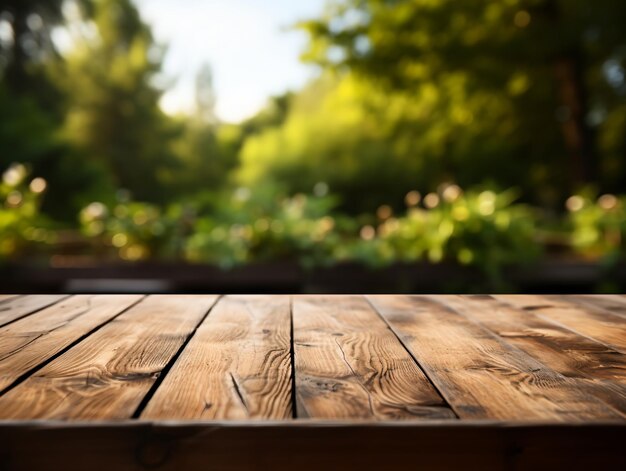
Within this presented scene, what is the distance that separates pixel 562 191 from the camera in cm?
1195

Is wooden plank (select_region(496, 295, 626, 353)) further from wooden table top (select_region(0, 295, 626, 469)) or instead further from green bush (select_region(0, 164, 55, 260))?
green bush (select_region(0, 164, 55, 260))

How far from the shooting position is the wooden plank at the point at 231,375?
0.78 m

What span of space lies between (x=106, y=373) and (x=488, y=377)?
0.60 m

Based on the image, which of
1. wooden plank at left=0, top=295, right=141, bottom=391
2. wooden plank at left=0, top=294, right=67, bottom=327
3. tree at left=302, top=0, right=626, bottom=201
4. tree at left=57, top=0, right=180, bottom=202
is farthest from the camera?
tree at left=57, top=0, right=180, bottom=202

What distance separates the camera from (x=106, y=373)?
965 mm

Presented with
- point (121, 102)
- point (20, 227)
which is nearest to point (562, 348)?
point (20, 227)

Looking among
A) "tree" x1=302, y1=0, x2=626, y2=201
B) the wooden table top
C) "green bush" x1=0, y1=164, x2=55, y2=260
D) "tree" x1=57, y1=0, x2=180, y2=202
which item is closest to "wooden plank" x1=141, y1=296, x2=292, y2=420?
the wooden table top

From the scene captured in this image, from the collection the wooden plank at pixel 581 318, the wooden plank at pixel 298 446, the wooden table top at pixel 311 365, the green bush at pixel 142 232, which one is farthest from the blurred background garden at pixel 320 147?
the wooden plank at pixel 298 446

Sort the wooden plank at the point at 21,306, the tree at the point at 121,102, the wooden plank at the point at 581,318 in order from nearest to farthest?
the wooden plank at the point at 581,318
the wooden plank at the point at 21,306
the tree at the point at 121,102

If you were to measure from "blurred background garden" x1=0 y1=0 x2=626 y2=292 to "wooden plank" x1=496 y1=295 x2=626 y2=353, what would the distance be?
1563 mm

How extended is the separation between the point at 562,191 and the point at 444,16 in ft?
18.7

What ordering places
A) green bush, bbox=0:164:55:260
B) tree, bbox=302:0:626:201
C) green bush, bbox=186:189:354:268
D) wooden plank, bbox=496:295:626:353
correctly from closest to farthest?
wooden plank, bbox=496:295:626:353 → green bush, bbox=186:189:354:268 → green bush, bbox=0:164:55:260 → tree, bbox=302:0:626:201

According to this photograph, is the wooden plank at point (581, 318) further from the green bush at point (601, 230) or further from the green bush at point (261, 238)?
the green bush at point (601, 230)

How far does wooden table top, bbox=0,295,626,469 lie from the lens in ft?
2.54
